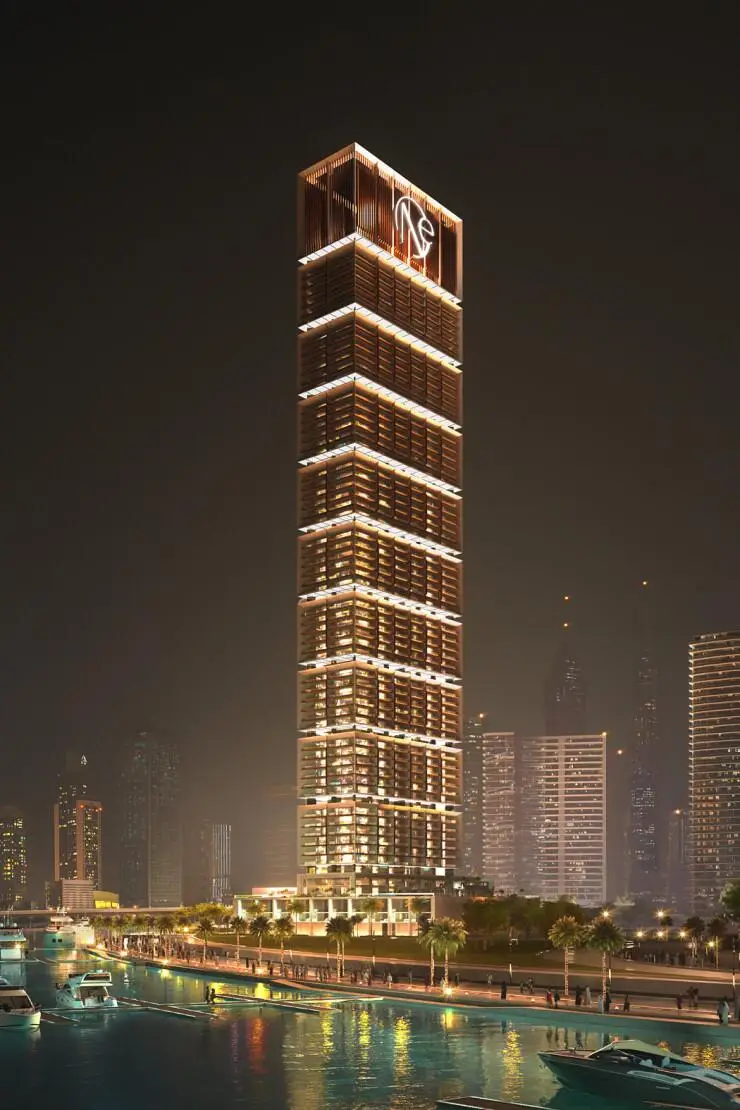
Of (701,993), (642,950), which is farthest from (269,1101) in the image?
(642,950)

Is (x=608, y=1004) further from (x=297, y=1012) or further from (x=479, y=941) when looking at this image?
(x=479, y=941)

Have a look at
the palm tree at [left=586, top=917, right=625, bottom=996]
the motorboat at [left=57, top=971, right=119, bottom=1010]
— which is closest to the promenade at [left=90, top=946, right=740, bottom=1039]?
the palm tree at [left=586, top=917, right=625, bottom=996]

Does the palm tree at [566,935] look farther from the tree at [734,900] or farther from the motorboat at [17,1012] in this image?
the tree at [734,900]

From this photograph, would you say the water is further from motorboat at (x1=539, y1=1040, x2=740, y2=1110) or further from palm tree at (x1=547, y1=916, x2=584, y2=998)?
palm tree at (x1=547, y1=916, x2=584, y2=998)

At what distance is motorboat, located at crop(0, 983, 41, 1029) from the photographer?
8506 cm

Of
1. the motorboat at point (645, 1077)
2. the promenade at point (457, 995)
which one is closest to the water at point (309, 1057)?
the motorboat at point (645, 1077)

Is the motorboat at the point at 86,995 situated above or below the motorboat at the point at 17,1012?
below

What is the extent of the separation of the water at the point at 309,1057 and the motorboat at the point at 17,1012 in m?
1.15

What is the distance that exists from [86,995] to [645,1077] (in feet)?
180

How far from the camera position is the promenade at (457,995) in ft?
249

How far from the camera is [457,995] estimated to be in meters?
91.4

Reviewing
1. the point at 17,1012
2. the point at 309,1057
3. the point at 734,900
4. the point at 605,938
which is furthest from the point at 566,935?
the point at 734,900

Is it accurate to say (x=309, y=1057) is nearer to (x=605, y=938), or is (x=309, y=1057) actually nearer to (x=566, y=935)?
(x=605, y=938)

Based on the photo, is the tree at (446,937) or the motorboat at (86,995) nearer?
the motorboat at (86,995)
